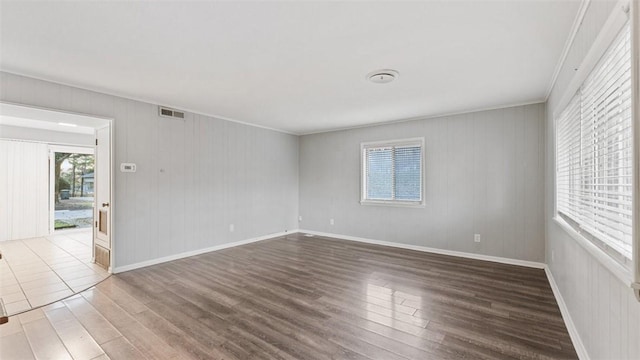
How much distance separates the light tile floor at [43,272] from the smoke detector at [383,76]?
13.9 feet

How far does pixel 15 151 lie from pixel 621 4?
30.7 feet

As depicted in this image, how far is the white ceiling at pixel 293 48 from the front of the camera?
6.82ft

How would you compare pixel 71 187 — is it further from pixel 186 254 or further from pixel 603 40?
pixel 603 40

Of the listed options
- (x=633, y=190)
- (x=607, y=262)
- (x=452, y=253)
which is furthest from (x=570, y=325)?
(x=452, y=253)

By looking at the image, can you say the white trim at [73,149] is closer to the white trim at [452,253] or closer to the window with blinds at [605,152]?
the white trim at [452,253]

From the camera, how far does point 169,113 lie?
15.5 feet

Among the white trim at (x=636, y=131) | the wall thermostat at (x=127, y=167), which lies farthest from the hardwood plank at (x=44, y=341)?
the white trim at (x=636, y=131)

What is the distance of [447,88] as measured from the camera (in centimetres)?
375

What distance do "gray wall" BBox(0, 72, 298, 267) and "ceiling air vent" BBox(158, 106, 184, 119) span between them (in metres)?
0.08

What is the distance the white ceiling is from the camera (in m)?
2.08

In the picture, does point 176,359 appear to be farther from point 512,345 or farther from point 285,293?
point 512,345

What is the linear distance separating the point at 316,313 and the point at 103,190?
3.76 metres

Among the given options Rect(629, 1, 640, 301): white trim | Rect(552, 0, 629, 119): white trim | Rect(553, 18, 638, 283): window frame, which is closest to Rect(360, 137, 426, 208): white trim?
Rect(553, 18, 638, 283): window frame

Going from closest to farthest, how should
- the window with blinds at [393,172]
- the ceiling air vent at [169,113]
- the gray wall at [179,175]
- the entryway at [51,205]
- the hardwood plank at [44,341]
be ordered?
the hardwood plank at [44,341] → the entryway at [51,205] → the gray wall at [179,175] → the ceiling air vent at [169,113] → the window with blinds at [393,172]
